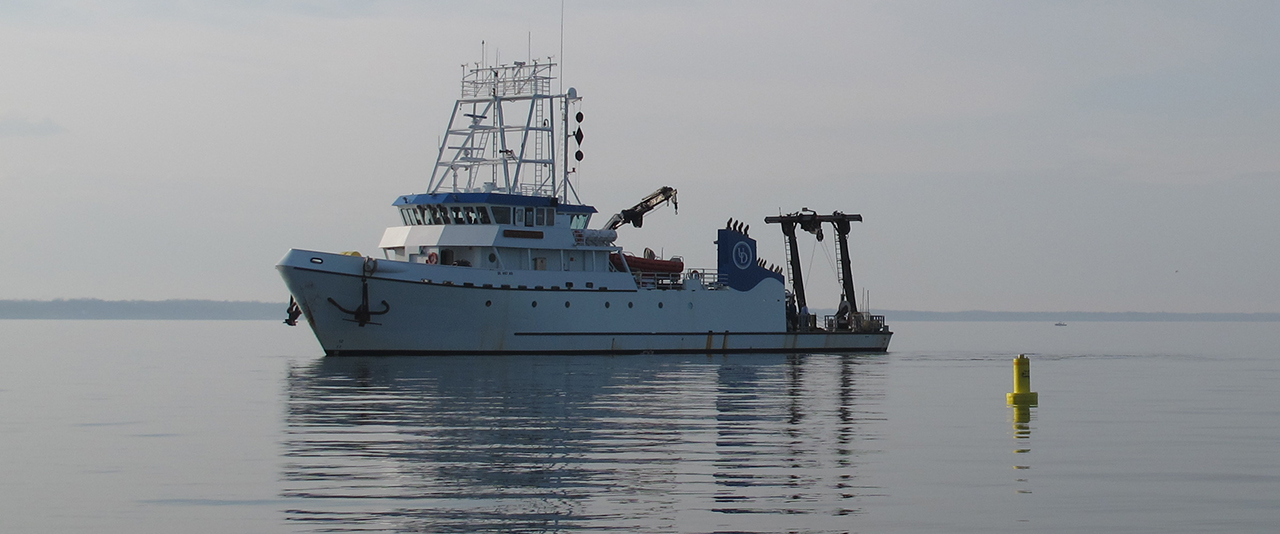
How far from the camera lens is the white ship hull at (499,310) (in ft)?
137

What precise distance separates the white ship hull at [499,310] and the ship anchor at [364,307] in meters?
0.04

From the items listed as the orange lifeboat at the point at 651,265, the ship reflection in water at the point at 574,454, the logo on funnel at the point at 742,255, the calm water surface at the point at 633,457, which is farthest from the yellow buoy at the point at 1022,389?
the logo on funnel at the point at 742,255

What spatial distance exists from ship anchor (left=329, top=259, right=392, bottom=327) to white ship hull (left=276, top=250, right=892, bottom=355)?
44mm

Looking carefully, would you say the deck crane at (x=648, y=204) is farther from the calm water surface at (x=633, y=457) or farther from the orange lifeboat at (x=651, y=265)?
the calm water surface at (x=633, y=457)

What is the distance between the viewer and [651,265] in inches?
1933

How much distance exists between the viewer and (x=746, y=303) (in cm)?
5034

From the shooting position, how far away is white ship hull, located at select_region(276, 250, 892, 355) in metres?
41.6

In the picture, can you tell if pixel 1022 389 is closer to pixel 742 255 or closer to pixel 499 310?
pixel 499 310

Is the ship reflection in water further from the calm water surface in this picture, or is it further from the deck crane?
the deck crane

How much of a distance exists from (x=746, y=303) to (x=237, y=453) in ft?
115

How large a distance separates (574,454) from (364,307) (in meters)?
26.9

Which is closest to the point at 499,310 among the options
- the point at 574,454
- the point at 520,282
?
the point at 520,282

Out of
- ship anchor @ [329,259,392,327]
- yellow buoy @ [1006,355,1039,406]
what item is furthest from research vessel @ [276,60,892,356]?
yellow buoy @ [1006,355,1039,406]

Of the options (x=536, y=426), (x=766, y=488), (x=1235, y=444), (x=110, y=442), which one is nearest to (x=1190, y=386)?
(x=1235, y=444)
